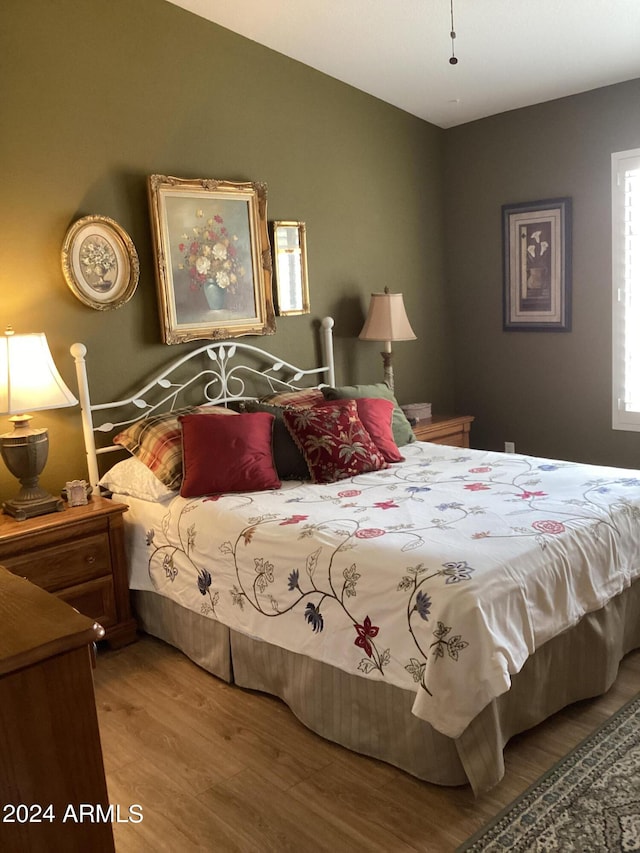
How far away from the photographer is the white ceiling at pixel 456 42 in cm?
353

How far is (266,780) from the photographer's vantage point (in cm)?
228

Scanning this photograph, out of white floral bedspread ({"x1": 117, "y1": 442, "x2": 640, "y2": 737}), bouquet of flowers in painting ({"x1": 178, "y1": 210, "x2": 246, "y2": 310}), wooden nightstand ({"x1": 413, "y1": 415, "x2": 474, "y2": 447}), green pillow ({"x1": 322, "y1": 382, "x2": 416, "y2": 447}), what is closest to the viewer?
white floral bedspread ({"x1": 117, "y1": 442, "x2": 640, "y2": 737})

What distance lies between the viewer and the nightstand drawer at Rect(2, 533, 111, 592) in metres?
2.89

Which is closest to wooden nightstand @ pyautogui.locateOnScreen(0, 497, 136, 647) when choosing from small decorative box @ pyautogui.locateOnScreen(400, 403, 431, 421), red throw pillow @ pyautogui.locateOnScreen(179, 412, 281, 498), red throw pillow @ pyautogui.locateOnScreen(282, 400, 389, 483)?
red throw pillow @ pyautogui.locateOnScreen(179, 412, 281, 498)

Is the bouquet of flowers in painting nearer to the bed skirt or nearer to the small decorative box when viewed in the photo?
the small decorative box

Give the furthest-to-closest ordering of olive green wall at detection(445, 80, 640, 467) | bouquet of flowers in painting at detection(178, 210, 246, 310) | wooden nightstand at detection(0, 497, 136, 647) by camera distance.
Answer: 1. olive green wall at detection(445, 80, 640, 467)
2. bouquet of flowers in painting at detection(178, 210, 246, 310)
3. wooden nightstand at detection(0, 497, 136, 647)

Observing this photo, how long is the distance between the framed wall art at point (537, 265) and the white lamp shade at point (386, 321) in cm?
88

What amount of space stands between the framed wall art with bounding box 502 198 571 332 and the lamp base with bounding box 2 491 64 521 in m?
3.22

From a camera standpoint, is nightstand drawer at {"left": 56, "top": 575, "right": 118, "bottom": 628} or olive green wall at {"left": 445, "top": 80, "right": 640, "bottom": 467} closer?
nightstand drawer at {"left": 56, "top": 575, "right": 118, "bottom": 628}

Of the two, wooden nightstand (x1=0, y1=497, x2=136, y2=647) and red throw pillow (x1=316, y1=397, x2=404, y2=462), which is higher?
red throw pillow (x1=316, y1=397, x2=404, y2=462)

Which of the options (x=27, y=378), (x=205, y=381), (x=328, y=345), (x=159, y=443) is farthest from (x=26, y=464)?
(x=328, y=345)

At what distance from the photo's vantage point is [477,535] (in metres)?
2.45

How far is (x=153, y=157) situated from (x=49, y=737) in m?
3.22

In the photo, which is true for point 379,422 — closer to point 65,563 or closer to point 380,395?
point 380,395
